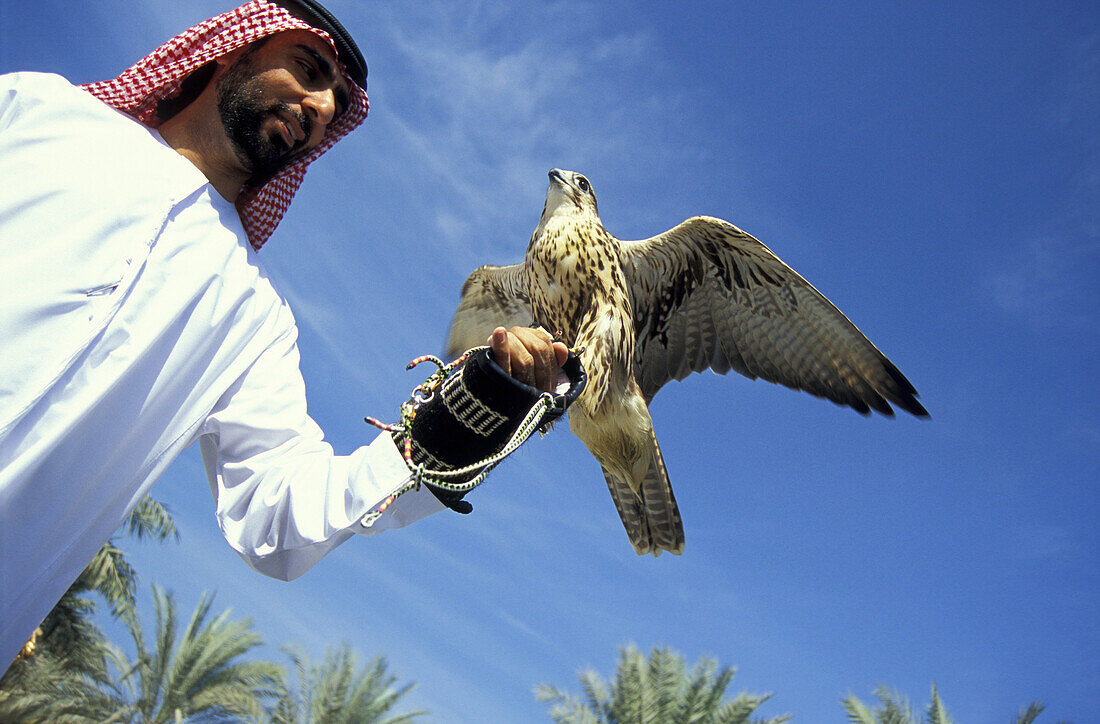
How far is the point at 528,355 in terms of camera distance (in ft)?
5.32

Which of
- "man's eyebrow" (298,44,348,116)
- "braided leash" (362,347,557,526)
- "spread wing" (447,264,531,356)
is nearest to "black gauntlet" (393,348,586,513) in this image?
"braided leash" (362,347,557,526)

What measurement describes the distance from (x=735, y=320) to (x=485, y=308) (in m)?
1.32

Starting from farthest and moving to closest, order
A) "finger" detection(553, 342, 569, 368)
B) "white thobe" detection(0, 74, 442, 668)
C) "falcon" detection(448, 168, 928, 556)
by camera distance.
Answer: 1. "falcon" detection(448, 168, 928, 556)
2. "finger" detection(553, 342, 569, 368)
3. "white thobe" detection(0, 74, 442, 668)

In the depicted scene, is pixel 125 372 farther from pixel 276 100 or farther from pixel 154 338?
pixel 276 100

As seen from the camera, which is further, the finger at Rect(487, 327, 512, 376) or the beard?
the beard

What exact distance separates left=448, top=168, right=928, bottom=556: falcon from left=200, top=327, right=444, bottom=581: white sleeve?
1480mm

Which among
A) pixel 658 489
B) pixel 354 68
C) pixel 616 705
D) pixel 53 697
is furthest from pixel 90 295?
pixel 53 697

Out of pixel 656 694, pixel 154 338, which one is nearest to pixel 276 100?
pixel 154 338

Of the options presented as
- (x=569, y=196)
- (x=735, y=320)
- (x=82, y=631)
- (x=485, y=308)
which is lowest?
(x=82, y=631)

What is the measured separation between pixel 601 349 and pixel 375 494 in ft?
5.65

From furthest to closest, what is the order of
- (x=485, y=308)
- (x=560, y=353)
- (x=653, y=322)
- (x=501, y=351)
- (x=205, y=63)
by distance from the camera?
(x=485, y=308) < (x=653, y=322) < (x=205, y=63) < (x=560, y=353) < (x=501, y=351)

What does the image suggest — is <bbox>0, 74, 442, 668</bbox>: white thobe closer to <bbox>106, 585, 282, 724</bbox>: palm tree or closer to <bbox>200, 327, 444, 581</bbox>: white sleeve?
<bbox>200, 327, 444, 581</bbox>: white sleeve

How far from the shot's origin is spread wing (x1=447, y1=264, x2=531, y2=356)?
14.4 feet

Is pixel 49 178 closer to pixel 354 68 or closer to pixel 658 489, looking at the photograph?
pixel 354 68
